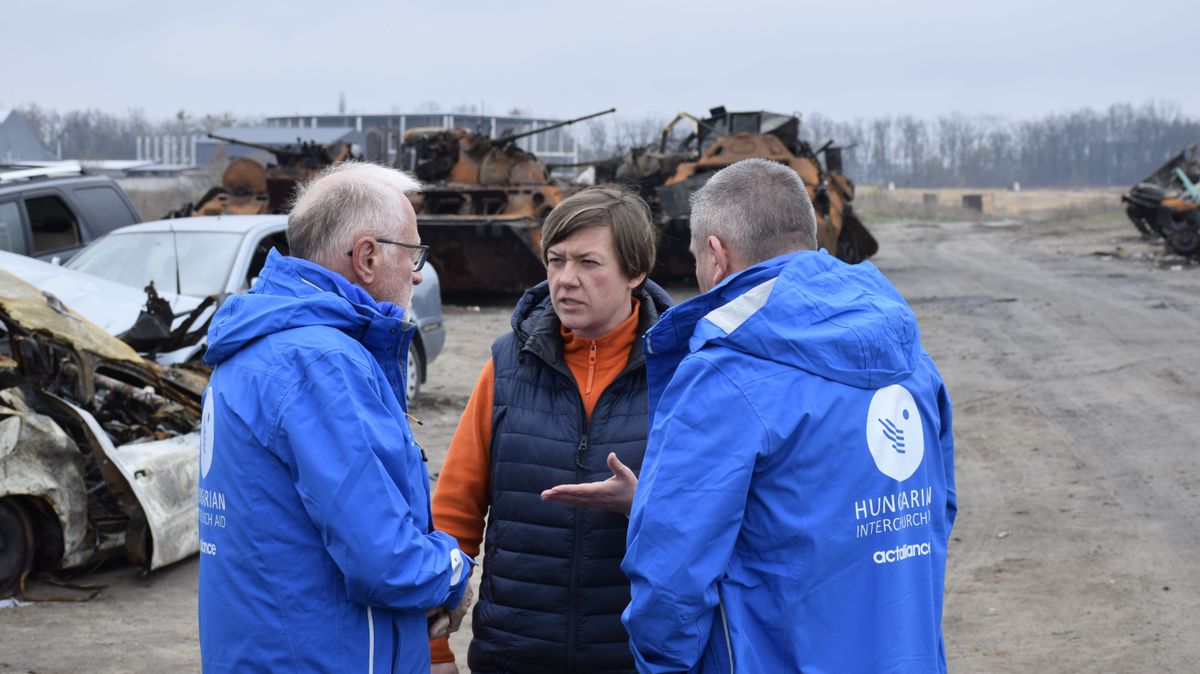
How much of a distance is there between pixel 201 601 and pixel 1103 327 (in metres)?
14.0

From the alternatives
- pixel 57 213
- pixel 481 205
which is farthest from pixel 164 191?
pixel 57 213

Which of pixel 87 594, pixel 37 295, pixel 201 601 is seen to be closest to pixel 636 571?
pixel 201 601

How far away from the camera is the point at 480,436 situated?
321 centimetres

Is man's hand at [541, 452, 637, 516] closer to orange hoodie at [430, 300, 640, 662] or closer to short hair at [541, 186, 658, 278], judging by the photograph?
orange hoodie at [430, 300, 640, 662]

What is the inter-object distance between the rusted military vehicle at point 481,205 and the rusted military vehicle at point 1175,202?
481 inches

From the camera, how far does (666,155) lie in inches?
878

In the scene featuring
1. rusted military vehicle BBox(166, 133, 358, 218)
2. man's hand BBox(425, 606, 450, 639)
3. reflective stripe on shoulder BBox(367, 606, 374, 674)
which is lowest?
man's hand BBox(425, 606, 450, 639)

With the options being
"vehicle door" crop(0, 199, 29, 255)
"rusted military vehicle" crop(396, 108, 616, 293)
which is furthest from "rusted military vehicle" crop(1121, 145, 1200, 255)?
"vehicle door" crop(0, 199, 29, 255)

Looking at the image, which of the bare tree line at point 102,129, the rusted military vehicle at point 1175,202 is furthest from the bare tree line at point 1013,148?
the rusted military vehicle at point 1175,202

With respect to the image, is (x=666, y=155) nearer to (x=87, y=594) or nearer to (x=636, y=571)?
(x=87, y=594)

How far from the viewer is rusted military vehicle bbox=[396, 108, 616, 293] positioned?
18.2m

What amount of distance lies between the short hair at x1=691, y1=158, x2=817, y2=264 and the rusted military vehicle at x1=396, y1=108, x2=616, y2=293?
47.7ft

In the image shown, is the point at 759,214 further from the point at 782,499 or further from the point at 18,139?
the point at 18,139

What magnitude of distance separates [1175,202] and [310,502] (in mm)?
25557
